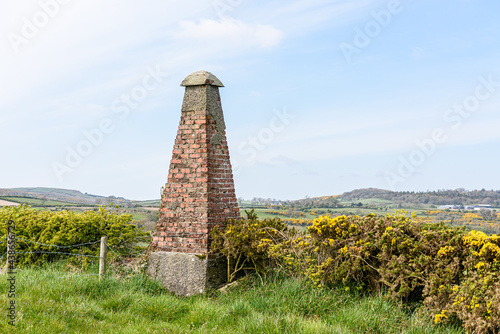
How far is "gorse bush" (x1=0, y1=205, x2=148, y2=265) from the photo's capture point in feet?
33.4

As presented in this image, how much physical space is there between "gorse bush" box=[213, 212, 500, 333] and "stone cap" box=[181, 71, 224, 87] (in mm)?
3112

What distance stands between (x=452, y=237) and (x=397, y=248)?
2.80 ft

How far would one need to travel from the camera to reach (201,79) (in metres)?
8.57

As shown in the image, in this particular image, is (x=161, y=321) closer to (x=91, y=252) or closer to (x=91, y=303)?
(x=91, y=303)

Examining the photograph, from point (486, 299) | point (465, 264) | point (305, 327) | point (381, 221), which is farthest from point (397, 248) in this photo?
point (305, 327)

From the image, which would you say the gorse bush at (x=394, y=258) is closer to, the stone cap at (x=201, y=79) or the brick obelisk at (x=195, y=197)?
the brick obelisk at (x=195, y=197)

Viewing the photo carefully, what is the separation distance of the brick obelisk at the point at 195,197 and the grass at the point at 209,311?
0.64 meters

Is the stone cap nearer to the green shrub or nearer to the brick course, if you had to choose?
the brick course

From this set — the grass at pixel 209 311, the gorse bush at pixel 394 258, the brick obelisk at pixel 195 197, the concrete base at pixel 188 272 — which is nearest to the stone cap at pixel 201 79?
the brick obelisk at pixel 195 197

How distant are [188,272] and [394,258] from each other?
3.96 metres

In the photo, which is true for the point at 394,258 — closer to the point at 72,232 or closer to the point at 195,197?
the point at 195,197

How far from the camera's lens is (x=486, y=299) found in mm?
5578

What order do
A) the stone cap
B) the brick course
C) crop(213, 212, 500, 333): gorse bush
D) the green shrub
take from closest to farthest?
1. crop(213, 212, 500, 333): gorse bush
2. the green shrub
3. the brick course
4. the stone cap

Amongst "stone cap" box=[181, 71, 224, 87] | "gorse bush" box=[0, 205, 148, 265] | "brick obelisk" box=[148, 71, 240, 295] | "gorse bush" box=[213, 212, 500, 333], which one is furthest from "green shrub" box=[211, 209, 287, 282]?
"gorse bush" box=[0, 205, 148, 265]
